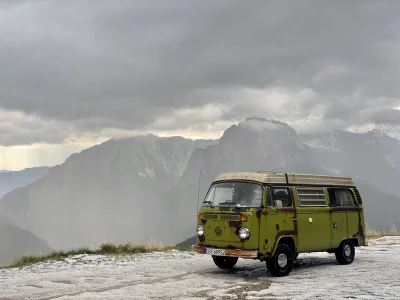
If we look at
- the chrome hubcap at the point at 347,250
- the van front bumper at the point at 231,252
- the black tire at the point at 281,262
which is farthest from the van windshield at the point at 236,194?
the chrome hubcap at the point at 347,250

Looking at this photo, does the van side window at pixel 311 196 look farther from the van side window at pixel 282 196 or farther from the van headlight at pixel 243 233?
the van headlight at pixel 243 233

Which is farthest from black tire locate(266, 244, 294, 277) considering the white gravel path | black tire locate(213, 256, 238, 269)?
black tire locate(213, 256, 238, 269)

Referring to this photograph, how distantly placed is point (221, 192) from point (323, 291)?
4101mm

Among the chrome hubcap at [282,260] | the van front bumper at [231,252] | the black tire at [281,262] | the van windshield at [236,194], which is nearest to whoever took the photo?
the van front bumper at [231,252]

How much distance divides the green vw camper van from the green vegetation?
201 inches

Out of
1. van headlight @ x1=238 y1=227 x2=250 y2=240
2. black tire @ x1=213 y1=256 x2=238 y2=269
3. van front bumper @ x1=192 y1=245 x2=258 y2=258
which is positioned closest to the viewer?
van front bumper @ x1=192 y1=245 x2=258 y2=258

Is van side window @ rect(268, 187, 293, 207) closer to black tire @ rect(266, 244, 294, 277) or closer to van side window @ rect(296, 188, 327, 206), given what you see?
van side window @ rect(296, 188, 327, 206)

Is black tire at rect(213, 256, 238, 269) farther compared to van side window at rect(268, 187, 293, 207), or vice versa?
black tire at rect(213, 256, 238, 269)

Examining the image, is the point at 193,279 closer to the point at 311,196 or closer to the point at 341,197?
the point at 311,196

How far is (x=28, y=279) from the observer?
12.7 m

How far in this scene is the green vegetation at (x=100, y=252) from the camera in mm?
16295

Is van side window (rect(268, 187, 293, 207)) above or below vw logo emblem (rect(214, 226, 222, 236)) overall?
above

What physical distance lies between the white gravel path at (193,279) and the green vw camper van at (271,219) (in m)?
0.64

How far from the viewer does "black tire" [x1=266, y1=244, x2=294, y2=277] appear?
41.8 ft
